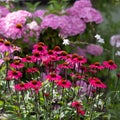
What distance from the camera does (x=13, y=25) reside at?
147 inches

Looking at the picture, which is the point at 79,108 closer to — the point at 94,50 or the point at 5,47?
the point at 5,47

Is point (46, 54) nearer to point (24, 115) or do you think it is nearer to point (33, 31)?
point (24, 115)

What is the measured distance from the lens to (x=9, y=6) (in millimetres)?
4605

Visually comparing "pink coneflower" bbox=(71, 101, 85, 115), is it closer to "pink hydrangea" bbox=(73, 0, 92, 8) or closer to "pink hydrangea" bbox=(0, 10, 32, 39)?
"pink hydrangea" bbox=(0, 10, 32, 39)

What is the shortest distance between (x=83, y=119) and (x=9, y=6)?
199 centimetres

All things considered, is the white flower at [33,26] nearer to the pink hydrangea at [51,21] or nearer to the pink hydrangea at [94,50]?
the pink hydrangea at [51,21]

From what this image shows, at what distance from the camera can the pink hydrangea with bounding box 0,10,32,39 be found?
3652 millimetres

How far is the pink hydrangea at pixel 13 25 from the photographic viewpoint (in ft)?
12.0

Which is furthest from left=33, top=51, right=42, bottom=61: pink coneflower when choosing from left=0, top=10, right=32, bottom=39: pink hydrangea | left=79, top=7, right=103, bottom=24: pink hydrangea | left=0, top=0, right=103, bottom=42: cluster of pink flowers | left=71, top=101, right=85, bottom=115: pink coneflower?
left=79, top=7, right=103, bottom=24: pink hydrangea

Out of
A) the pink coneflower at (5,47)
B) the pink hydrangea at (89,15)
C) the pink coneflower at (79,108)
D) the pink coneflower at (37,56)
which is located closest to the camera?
the pink coneflower at (79,108)

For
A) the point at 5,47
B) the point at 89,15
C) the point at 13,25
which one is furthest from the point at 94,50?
the point at 5,47

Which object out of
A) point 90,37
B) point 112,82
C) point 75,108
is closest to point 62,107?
point 75,108

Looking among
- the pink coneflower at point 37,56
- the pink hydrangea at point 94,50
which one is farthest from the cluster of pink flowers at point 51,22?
the pink coneflower at point 37,56

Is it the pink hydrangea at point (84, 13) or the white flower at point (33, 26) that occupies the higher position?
the pink hydrangea at point (84, 13)
